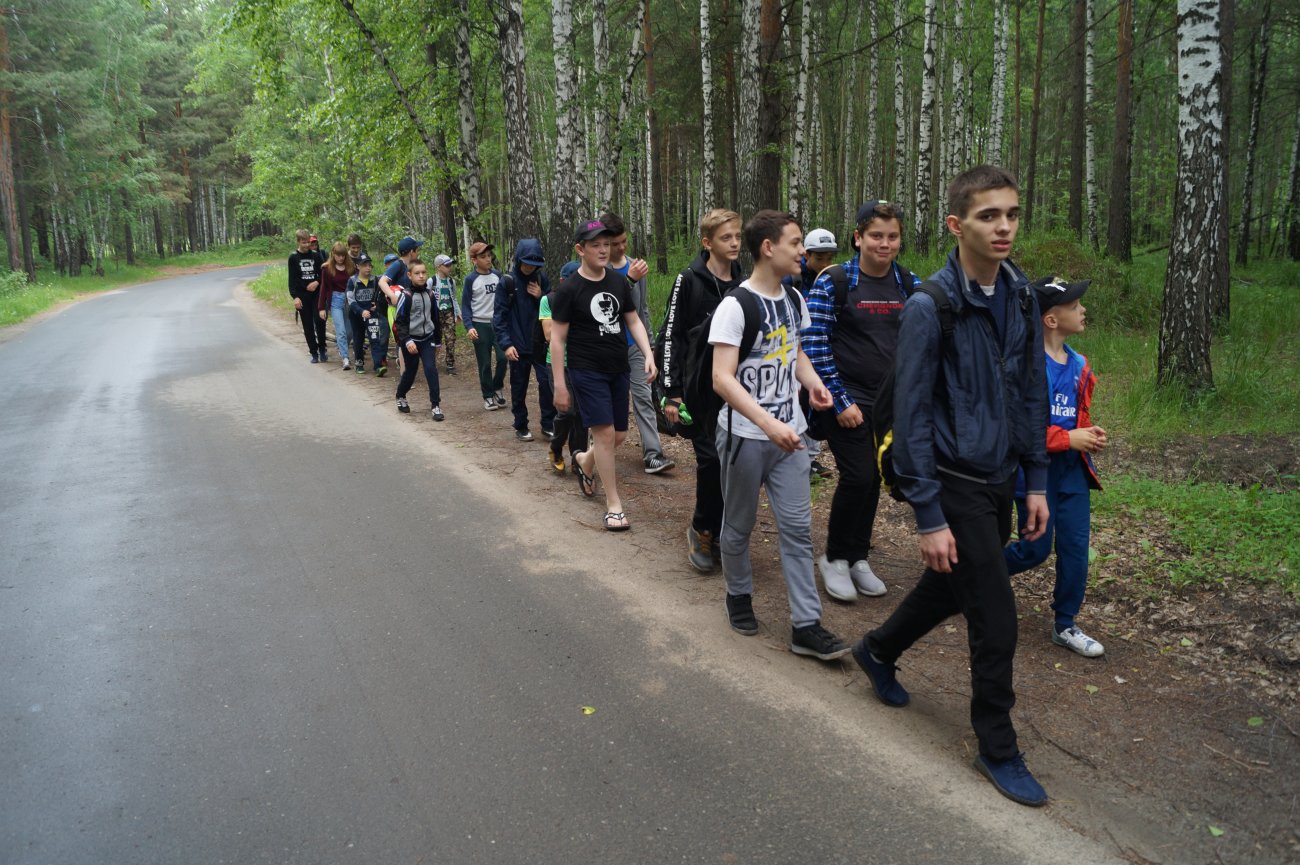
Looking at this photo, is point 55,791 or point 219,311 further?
point 219,311

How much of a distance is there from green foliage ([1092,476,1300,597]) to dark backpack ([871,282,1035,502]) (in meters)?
2.43

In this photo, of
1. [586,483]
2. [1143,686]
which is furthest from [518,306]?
[1143,686]

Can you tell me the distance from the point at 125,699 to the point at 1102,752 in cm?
436

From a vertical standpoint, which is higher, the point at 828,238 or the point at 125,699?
the point at 828,238

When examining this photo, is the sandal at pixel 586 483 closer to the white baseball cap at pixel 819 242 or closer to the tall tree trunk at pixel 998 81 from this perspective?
the white baseball cap at pixel 819 242

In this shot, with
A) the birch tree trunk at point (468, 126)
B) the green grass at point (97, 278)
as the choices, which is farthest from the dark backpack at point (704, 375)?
the green grass at point (97, 278)

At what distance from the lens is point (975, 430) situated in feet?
10.5

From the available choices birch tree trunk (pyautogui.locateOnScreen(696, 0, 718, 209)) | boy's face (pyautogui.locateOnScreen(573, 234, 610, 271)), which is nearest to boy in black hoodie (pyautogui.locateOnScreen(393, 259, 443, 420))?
boy's face (pyautogui.locateOnScreen(573, 234, 610, 271))

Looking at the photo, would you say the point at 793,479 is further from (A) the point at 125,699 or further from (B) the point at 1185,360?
(B) the point at 1185,360

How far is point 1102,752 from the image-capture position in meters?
3.46

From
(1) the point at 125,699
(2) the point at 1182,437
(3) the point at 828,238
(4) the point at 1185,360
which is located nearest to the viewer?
(1) the point at 125,699

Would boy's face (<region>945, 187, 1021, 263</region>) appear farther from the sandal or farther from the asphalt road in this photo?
the sandal

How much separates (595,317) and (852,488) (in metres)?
2.38

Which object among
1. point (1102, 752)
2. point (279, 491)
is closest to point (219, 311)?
point (279, 491)
